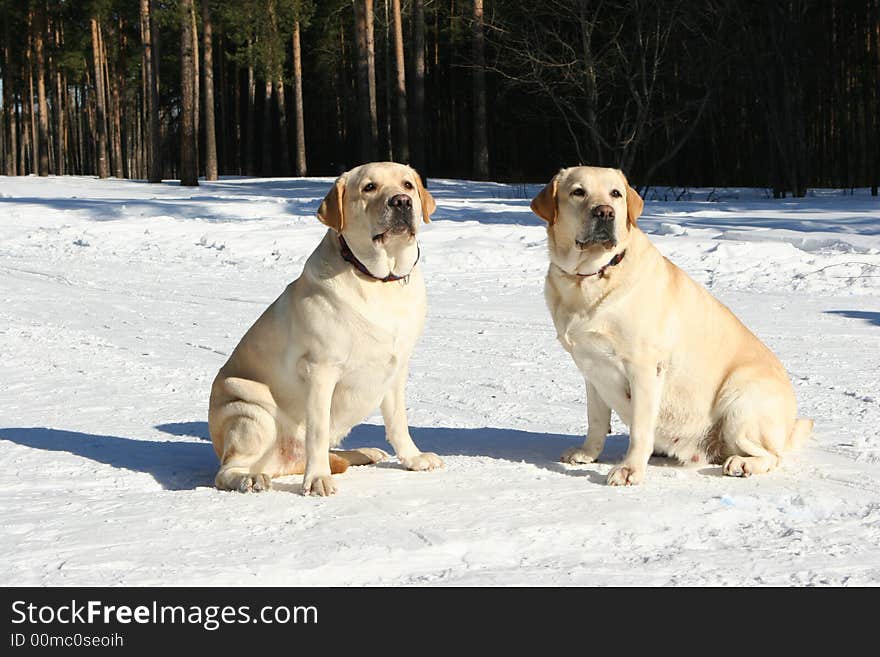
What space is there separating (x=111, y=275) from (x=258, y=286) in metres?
2.04

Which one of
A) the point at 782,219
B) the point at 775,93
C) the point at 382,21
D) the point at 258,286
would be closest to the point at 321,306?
the point at 258,286

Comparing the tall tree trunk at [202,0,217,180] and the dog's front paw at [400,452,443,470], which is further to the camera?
the tall tree trunk at [202,0,217,180]

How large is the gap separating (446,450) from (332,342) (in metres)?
1.34

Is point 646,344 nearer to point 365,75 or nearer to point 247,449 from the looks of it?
point 247,449

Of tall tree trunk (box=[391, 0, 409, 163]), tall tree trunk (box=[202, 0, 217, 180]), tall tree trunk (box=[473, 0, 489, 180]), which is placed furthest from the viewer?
tall tree trunk (box=[202, 0, 217, 180])

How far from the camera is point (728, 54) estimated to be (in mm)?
24312

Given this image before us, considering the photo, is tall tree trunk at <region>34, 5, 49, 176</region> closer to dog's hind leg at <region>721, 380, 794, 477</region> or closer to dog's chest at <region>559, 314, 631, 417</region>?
dog's chest at <region>559, 314, 631, 417</region>

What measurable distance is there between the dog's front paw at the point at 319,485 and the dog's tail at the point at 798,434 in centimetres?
219

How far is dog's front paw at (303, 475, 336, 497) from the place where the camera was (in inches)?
188

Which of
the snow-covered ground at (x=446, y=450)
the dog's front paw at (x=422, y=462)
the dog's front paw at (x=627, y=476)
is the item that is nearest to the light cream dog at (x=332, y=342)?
the snow-covered ground at (x=446, y=450)

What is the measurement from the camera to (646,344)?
4832mm

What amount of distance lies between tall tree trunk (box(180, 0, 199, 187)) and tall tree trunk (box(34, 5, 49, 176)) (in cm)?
1176

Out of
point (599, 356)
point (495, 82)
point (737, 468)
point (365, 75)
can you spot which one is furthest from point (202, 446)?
point (495, 82)

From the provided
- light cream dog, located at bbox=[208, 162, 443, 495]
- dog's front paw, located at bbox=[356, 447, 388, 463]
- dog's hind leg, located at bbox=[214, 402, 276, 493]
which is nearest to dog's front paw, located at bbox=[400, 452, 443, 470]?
dog's front paw, located at bbox=[356, 447, 388, 463]
